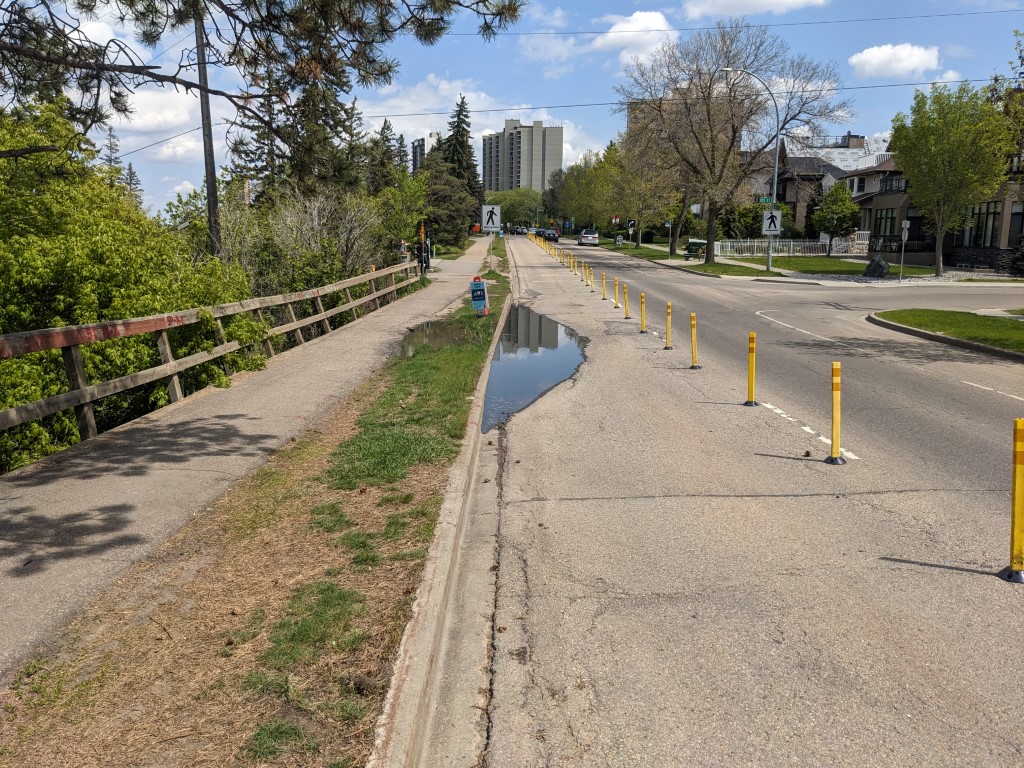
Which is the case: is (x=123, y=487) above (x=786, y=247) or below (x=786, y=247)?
below

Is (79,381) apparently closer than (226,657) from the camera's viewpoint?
No

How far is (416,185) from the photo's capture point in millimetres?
37312

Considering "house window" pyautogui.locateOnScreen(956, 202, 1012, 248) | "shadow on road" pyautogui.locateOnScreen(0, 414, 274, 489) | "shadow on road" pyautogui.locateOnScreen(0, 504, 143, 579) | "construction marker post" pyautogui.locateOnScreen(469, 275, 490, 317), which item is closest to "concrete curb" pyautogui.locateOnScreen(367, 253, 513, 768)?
"shadow on road" pyautogui.locateOnScreen(0, 504, 143, 579)

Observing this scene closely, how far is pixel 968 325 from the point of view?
1936 cm

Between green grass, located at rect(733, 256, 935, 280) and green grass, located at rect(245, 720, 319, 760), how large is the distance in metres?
40.4

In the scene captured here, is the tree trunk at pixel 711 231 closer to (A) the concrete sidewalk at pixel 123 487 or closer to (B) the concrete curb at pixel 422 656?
(A) the concrete sidewalk at pixel 123 487

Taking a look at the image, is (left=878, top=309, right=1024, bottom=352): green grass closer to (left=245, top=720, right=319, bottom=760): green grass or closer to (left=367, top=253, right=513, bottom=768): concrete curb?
(left=367, top=253, right=513, bottom=768): concrete curb

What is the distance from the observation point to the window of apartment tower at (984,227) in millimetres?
44366

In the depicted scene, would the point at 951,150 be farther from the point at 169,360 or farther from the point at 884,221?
the point at 169,360

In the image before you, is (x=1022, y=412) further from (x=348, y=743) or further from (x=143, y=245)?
(x=143, y=245)

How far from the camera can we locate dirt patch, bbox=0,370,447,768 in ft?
11.0

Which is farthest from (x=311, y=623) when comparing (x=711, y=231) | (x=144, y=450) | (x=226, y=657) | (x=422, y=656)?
(x=711, y=231)

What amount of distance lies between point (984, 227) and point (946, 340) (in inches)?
1327

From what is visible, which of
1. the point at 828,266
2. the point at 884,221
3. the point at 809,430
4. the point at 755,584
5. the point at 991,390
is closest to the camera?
the point at 755,584
